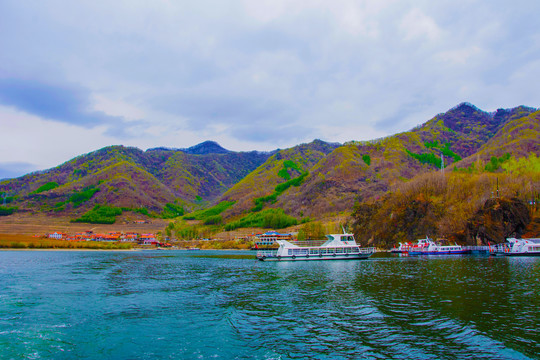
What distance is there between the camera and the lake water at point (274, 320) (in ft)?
80.2

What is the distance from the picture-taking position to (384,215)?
19825 cm

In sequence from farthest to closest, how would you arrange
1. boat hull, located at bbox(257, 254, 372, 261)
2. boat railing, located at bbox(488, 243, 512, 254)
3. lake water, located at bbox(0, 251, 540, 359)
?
1. boat railing, located at bbox(488, 243, 512, 254)
2. boat hull, located at bbox(257, 254, 372, 261)
3. lake water, located at bbox(0, 251, 540, 359)

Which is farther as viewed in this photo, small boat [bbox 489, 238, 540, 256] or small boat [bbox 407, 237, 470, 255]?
small boat [bbox 407, 237, 470, 255]

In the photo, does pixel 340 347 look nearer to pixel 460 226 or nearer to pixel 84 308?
pixel 84 308

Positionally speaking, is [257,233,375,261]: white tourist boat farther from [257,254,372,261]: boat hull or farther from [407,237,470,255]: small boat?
[407,237,470,255]: small boat

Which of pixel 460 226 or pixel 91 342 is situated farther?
pixel 460 226

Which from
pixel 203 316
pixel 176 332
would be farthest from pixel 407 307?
pixel 176 332

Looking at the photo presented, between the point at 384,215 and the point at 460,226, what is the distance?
154 ft

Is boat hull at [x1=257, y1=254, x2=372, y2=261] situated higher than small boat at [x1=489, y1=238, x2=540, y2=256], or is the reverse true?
small boat at [x1=489, y1=238, x2=540, y2=256]

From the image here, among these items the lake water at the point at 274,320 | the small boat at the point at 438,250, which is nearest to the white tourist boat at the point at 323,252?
the small boat at the point at 438,250

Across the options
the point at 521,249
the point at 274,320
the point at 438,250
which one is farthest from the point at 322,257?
the point at 274,320

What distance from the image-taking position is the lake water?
24453mm

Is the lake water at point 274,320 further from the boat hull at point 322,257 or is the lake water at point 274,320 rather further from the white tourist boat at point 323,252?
the white tourist boat at point 323,252

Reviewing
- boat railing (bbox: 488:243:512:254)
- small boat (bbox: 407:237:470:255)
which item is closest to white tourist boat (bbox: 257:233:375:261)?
small boat (bbox: 407:237:470:255)
